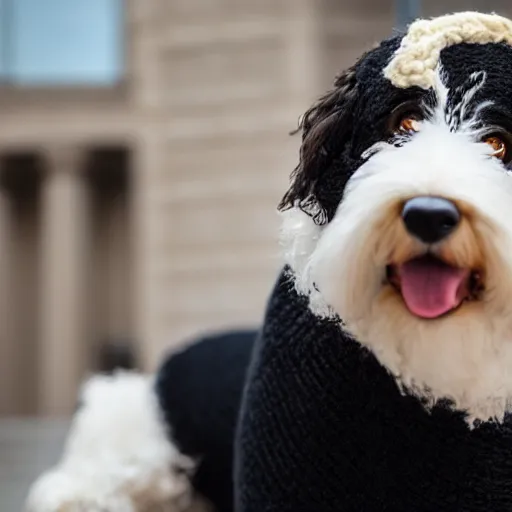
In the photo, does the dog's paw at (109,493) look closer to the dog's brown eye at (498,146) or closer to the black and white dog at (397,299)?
the black and white dog at (397,299)

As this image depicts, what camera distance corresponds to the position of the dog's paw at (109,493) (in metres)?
1.19

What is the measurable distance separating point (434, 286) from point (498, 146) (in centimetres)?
14

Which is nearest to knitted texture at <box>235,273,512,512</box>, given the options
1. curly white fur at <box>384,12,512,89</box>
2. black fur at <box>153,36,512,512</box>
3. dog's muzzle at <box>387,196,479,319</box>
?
black fur at <box>153,36,512,512</box>

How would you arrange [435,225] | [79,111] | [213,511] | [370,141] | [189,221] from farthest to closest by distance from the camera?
[79,111], [189,221], [213,511], [370,141], [435,225]

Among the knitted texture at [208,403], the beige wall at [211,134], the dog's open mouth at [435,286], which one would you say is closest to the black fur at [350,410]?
the dog's open mouth at [435,286]

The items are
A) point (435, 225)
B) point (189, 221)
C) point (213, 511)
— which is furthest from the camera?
point (189, 221)

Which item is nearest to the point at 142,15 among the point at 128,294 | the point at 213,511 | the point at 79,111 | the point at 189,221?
the point at 79,111

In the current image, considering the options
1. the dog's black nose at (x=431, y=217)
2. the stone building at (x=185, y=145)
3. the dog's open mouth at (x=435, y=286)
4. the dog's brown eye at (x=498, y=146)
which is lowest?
the stone building at (x=185, y=145)

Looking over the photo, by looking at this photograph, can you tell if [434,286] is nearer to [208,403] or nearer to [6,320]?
[208,403]

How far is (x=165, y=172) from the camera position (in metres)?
5.20

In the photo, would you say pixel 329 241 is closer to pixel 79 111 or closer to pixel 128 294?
pixel 79 111

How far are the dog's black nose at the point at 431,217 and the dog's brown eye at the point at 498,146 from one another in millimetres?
109

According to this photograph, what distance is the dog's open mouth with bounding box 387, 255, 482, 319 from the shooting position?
0.70 m

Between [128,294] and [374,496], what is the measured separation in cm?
533
